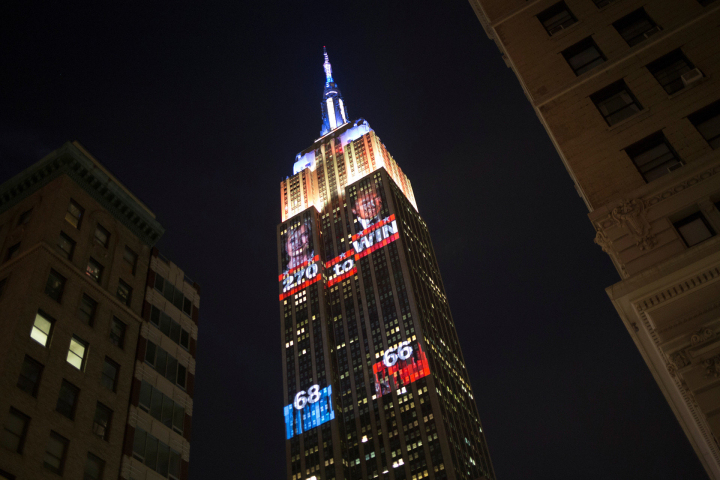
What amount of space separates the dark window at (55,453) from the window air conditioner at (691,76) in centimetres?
3630

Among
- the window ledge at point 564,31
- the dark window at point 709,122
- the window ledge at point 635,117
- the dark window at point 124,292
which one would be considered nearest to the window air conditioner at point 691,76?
the dark window at point 709,122

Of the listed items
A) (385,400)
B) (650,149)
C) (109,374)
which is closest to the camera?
(650,149)

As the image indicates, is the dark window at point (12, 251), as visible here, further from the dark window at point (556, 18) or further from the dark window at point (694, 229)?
the dark window at point (694, 229)

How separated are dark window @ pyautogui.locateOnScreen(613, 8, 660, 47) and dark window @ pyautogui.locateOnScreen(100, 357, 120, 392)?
117 feet

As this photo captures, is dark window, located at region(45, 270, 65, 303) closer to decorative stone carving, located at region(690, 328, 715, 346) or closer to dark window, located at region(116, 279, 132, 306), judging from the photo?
dark window, located at region(116, 279, 132, 306)

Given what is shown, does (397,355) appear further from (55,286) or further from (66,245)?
(55,286)

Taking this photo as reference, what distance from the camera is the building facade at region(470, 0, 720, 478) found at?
84.4 ft

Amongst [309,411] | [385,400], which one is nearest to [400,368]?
[385,400]

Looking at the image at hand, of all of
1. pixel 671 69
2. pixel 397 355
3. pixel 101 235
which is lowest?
pixel 671 69

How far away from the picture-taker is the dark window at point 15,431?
3338 cm

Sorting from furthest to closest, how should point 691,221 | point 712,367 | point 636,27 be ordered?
point 636,27 < point 691,221 < point 712,367

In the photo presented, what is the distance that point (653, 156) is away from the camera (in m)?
30.7

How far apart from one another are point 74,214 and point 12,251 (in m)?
4.70

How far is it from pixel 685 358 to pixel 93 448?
1208 inches
